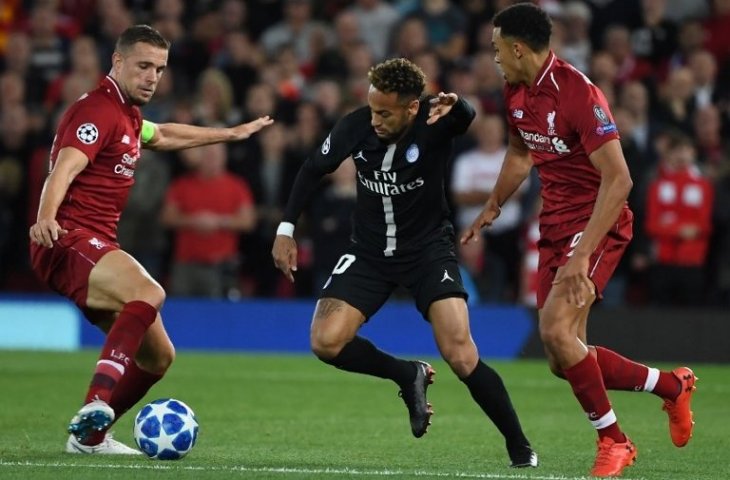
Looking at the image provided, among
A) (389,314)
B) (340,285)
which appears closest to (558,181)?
(340,285)

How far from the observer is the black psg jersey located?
7.83 meters

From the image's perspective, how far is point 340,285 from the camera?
7934 mm

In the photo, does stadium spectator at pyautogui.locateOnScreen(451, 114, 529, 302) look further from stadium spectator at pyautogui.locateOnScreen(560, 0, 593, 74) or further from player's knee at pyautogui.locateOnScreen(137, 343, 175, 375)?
player's knee at pyautogui.locateOnScreen(137, 343, 175, 375)

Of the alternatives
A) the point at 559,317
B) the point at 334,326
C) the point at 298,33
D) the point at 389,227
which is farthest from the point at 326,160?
the point at 298,33

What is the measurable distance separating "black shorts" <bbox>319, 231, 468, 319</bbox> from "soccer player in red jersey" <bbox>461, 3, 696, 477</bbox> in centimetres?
51

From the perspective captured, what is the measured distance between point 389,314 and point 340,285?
7.25 metres

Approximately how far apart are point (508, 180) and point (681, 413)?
154cm

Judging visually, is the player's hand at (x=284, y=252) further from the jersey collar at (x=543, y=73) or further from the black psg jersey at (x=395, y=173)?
the jersey collar at (x=543, y=73)

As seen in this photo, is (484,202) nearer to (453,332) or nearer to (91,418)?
(453,332)

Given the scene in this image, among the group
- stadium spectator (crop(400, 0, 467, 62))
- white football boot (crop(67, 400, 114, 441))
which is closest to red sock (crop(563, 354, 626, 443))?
white football boot (crop(67, 400, 114, 441))

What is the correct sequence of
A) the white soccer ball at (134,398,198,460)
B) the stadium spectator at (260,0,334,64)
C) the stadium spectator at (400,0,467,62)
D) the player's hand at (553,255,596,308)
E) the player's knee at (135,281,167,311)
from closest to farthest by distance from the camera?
the player's hand at (553,255,596,308) < the white soccer ball at (134,398,198,460) < the player's knee at (135,281,167,311) < the stadium spectator at (400,0,467,62) < the stadium spectator at (260,0,334,64)

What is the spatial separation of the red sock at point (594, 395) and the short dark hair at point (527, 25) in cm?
157

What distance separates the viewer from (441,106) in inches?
302

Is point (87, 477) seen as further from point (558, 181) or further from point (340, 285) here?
point (558, 181)
